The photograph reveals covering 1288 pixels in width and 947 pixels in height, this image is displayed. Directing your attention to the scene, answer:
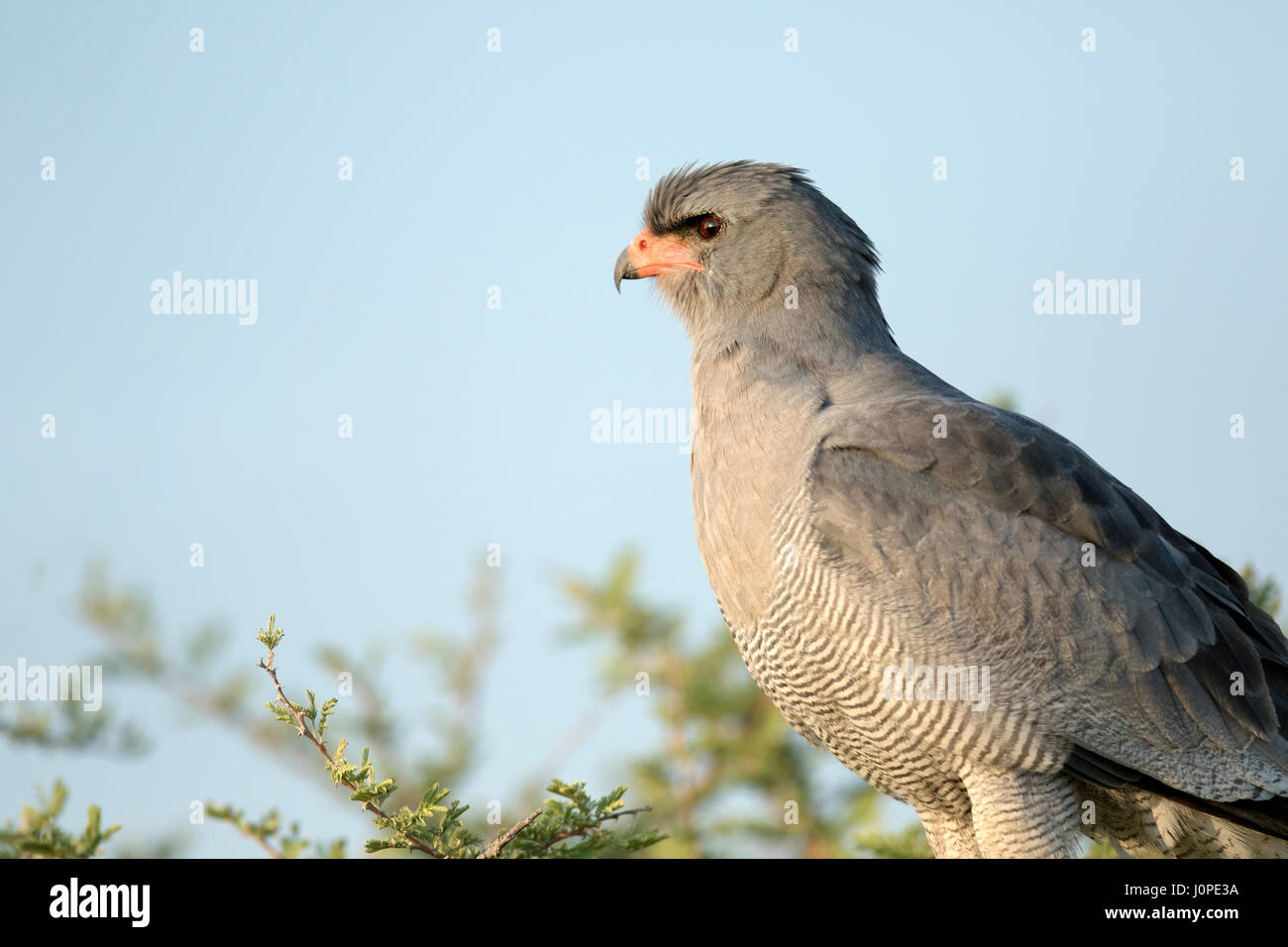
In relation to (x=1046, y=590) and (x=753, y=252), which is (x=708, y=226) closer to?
(x=753, y=252)

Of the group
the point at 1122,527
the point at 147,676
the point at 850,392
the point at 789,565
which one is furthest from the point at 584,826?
the point at 147,676

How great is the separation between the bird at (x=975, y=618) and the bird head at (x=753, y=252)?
0.75 feet

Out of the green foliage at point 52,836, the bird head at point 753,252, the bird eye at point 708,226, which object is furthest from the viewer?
the bird eye at point 708,226

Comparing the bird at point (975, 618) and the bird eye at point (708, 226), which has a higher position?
the bird eye at point (708, 226)

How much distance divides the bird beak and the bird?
32.9 inches

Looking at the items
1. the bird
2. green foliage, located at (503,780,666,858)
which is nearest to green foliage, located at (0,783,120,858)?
green foliage, located at (503,780,666,858)

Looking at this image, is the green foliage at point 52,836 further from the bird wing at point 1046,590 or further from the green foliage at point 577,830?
the bird wing at point 1046,590

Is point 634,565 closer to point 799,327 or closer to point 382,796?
point 799,327

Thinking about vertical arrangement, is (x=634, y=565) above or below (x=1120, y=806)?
above

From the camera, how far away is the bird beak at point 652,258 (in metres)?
7.23

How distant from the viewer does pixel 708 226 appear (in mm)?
7156

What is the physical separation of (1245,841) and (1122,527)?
5.17ft

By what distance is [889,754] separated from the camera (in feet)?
19.7

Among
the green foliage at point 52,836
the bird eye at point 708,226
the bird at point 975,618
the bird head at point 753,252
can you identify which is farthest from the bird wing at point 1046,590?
the green foliage at point 52,836
